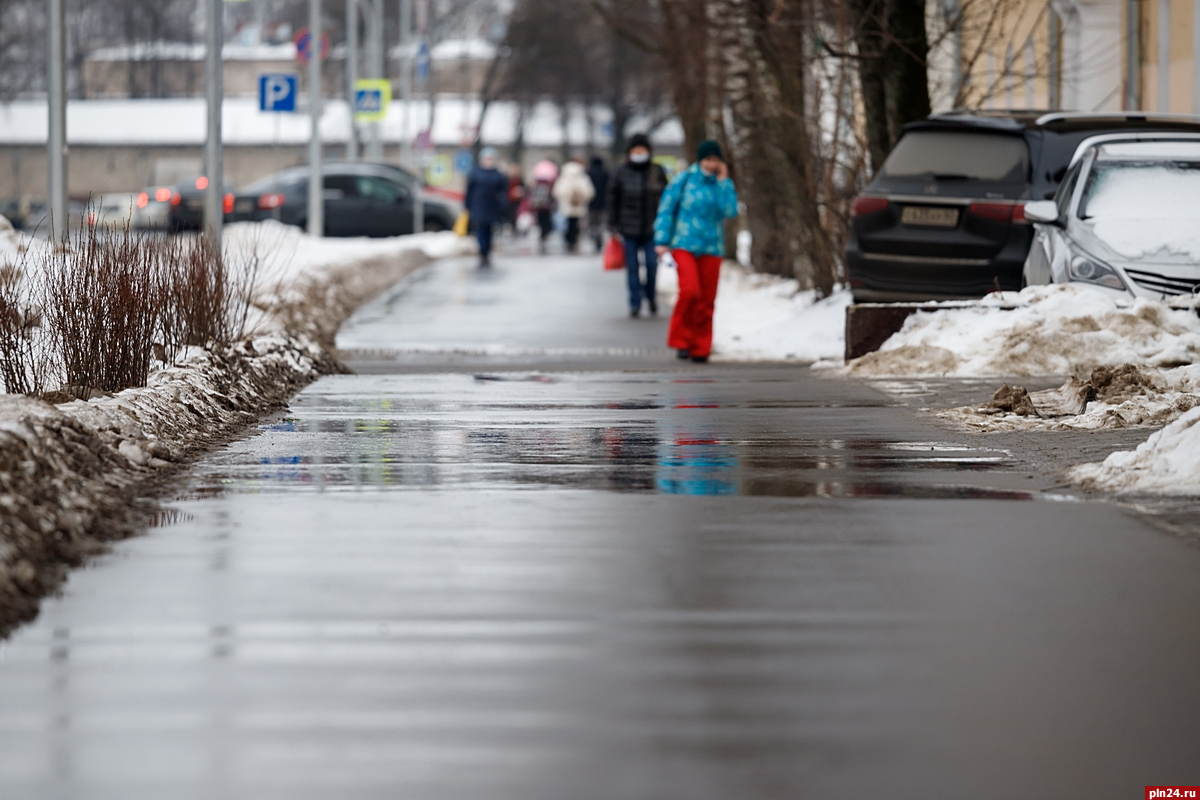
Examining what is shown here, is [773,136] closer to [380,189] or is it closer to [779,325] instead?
[779,325]

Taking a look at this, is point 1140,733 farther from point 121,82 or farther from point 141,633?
point 121,82

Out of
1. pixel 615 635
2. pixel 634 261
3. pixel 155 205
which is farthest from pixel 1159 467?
pixel 155 205

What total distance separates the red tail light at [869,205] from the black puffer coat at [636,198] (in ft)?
19.2

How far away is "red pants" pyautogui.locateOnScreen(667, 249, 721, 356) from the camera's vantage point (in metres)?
15.5

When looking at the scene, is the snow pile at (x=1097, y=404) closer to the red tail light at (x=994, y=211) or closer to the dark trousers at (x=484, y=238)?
the red tail light at (x=994, y=211)

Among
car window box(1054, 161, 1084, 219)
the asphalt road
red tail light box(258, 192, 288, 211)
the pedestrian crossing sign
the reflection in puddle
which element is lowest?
the asphalt road

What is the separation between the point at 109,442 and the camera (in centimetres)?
788

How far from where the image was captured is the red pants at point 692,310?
15.5 metres

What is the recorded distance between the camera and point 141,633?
17.4ft

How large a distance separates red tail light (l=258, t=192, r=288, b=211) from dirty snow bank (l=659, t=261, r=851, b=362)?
13.8 m

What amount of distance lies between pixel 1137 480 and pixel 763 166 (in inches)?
708

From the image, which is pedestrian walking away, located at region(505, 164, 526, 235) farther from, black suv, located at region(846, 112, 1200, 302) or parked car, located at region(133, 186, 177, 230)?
black suv, located at region(846, 112, 1200, 302)

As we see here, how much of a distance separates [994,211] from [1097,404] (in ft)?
15.3

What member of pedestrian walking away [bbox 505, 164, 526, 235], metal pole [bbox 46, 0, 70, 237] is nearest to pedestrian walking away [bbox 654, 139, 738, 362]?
metal pole [bbox 46, 0, 70, 237]
